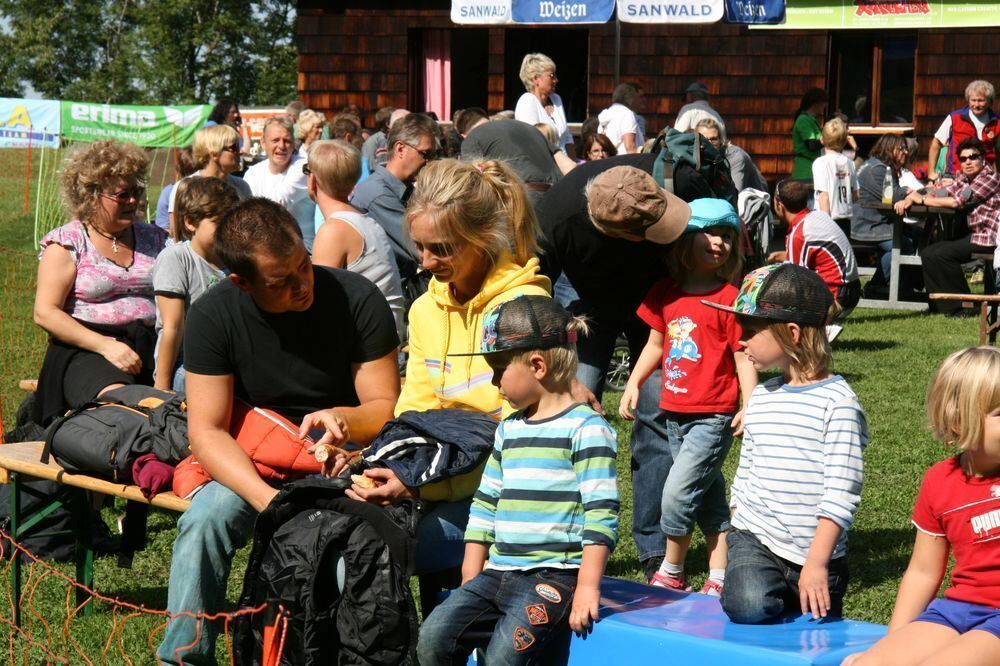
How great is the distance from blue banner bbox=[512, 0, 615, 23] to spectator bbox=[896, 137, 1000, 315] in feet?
12.2

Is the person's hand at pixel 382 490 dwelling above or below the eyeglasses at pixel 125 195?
below

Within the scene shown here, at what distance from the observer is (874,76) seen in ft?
61.4

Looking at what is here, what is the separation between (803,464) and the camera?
3412mm

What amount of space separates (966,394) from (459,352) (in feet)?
5.13

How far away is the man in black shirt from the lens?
3918 millimetres

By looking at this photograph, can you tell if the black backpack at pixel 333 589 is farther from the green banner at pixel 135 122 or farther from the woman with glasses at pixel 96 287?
the green banner at pixel 135 122

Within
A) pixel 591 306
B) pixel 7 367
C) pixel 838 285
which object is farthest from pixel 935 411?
pixel 7 367

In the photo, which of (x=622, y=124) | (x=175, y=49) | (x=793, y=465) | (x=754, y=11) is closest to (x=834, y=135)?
(x=754, y=11)

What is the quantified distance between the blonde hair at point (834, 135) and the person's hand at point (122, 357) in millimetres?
9498

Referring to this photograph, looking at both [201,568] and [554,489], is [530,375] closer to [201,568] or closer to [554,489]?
[554,489]

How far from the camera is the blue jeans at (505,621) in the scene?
10.9ft

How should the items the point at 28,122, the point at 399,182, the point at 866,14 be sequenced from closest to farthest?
the point at 399,182, the point at 866,14, the point at 28,122

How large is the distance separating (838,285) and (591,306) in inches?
169

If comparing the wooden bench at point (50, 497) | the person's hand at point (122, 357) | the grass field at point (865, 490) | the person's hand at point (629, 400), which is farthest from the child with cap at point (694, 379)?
the person's hand at point (122, 357)
